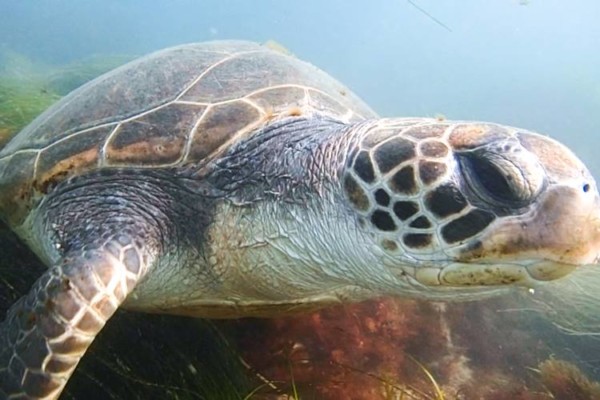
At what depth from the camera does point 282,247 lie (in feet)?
7.45

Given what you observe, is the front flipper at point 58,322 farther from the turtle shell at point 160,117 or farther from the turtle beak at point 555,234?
the turtle beak at point 555,234

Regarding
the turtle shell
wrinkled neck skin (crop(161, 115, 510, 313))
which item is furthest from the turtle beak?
the turtle shell

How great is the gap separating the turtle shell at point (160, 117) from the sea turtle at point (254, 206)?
1 cm

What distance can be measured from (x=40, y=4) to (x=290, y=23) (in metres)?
67.1

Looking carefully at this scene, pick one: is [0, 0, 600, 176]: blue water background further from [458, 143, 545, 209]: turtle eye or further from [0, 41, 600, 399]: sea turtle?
[458, 143, 545, 209]: turtle eye

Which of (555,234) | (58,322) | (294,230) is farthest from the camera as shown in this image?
(294,230)

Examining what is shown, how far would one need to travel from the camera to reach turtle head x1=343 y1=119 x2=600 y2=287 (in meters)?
1.58

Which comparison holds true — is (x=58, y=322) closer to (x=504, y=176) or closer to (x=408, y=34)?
(x=504, y=176)

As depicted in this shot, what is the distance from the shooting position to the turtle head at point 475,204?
158 centimetres

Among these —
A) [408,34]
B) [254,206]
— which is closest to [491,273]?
[254,206]

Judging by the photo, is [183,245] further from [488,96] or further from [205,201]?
[488,96]

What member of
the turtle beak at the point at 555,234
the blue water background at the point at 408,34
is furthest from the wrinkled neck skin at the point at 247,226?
the blue water background at the point at 408,34

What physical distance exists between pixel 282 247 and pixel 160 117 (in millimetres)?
1127

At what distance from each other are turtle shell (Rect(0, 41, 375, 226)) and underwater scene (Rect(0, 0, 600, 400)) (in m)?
0.01
